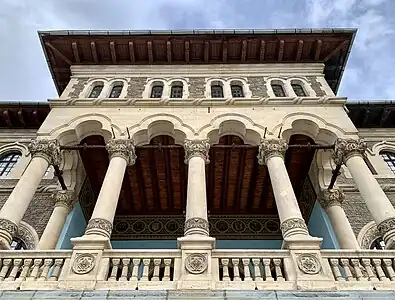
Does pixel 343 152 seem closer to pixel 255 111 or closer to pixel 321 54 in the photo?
pixel 255 111

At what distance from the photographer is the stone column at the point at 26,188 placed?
7.91m

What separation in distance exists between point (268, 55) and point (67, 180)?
8098mm

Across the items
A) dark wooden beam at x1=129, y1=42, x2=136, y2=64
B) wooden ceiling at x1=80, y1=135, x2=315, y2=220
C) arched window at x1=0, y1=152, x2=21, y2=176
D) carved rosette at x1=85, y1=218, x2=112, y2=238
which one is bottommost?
carved rosette at x1=85, y1=218, x2=112, y2=238

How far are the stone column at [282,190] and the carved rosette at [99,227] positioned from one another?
3572 millimetres

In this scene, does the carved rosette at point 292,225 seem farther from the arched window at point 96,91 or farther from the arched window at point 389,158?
the arched window at point 96,91

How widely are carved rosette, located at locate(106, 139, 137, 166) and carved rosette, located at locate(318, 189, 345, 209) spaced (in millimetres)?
5769

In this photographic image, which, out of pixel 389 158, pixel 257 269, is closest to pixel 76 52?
pixel 257 269

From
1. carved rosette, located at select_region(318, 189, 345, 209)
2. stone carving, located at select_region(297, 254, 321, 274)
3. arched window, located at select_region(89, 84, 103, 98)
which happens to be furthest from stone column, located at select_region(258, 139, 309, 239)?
arched window, located at select_region(89, 84, 103, 98)

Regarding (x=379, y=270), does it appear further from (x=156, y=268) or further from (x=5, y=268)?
(x=5, y=268)

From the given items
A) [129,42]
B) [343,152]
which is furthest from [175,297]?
[129,42]

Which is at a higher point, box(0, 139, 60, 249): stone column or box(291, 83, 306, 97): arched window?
box(291, 83, 306, 97): arched window

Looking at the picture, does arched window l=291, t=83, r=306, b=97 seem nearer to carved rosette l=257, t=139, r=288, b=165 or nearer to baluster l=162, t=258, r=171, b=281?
carved rosette l=257, t=139, r=288, b=165

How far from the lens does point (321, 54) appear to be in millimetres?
13766

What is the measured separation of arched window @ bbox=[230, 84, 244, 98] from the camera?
12.5 metres
